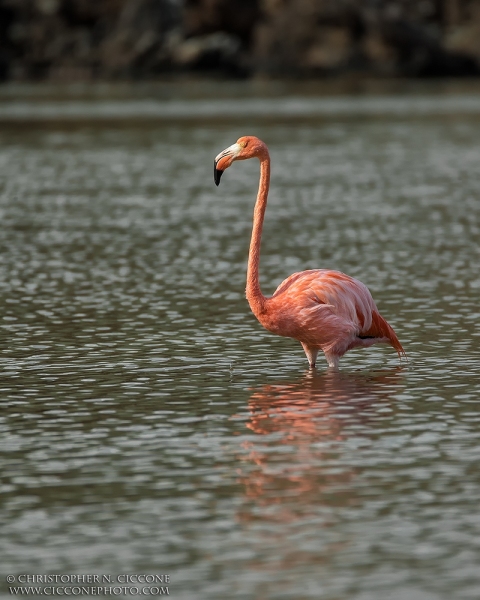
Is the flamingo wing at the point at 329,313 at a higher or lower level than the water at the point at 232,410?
higher

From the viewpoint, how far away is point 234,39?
90.4 m

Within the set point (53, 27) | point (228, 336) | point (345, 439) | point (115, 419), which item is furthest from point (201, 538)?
point (53, 27)

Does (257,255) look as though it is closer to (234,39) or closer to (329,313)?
(329,313)

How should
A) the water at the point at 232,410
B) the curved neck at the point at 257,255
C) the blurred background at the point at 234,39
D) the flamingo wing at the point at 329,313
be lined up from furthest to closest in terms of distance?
the blurred background at the point at 234,39, the curved neck at the point at 257,255, the flamingo wing at the point at 329,313, the water at the point at 232,410

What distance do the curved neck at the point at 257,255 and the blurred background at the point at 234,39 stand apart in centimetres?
7198

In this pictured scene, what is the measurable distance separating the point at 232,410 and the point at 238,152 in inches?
78.5

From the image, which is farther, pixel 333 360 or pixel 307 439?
pixel 333 360

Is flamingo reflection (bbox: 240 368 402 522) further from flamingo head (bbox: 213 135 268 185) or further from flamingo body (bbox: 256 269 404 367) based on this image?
flamingo head (bbox: 213 135 268 185)

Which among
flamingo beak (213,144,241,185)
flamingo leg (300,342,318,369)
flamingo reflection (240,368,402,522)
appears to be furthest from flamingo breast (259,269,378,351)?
flamingo beak (213,144,241,185)

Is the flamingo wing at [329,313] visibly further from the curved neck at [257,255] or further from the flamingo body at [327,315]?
the curved neck at [257,255]

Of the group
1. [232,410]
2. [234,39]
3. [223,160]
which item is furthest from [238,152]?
[234,39]

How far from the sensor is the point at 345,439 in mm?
8609

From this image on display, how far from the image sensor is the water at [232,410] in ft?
21.8

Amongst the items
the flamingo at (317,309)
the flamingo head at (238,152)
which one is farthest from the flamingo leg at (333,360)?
the flamingo head at (238,152)
